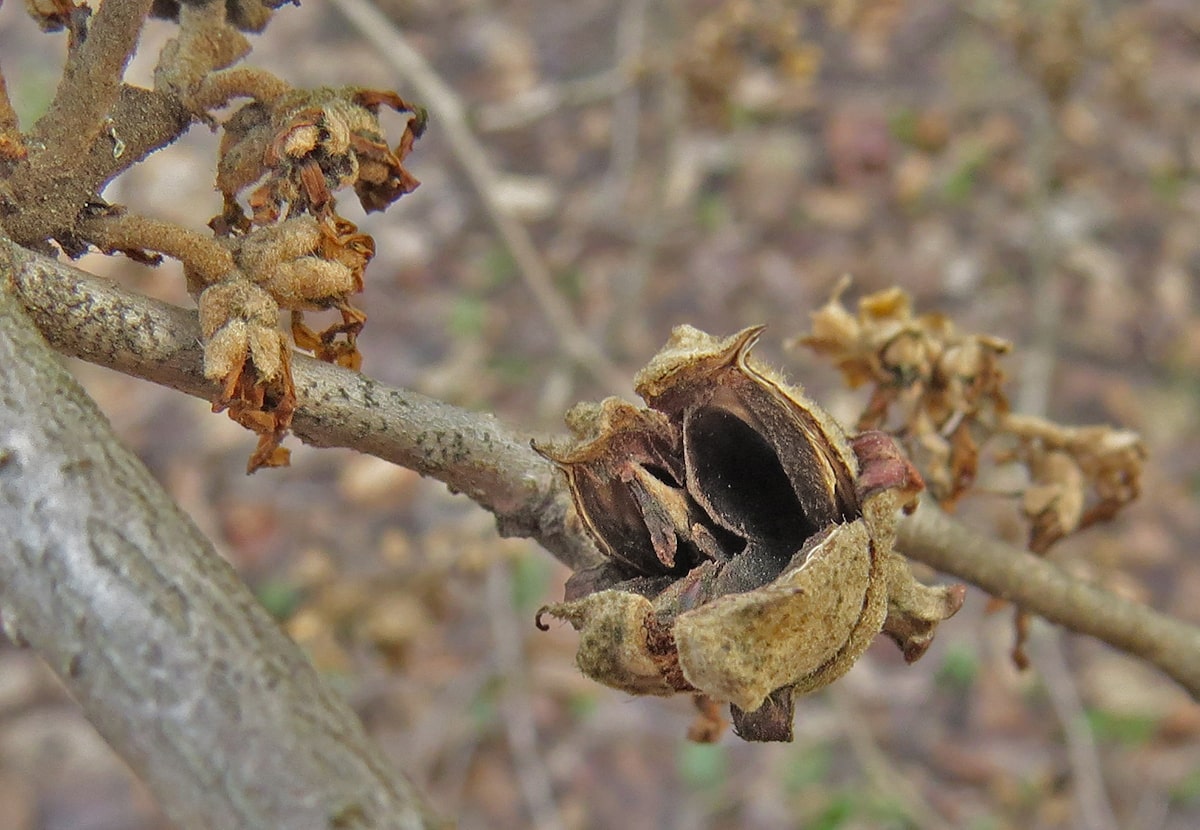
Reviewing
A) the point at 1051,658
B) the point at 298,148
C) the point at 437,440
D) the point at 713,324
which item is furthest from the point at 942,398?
the point at 713,324

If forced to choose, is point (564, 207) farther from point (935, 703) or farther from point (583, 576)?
point (583, 576)

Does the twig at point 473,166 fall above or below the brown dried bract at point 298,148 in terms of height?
above

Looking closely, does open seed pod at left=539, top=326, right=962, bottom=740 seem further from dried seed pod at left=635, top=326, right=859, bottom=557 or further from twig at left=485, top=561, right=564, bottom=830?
twig at left=485, top=561, right=564, bottom=830

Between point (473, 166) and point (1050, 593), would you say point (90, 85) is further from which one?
point (473, 166)

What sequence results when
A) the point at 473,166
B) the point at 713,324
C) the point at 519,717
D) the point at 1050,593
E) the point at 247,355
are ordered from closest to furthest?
the point at 247,355 → the point at 1050,593 → the point at 473,166 → the point at 519,717 → the point at 713,324

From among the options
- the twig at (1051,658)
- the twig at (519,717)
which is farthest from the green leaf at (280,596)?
the twig at (1051,658)

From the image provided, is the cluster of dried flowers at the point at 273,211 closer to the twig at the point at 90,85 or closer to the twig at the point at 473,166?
the twig at the point at 90,85
